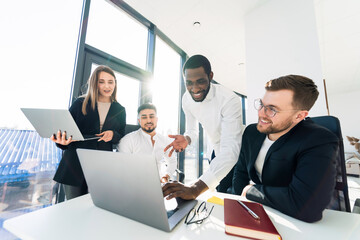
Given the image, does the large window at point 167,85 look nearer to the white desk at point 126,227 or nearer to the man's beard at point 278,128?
the man's beard at point 278,128

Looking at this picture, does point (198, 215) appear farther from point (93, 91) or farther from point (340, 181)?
point (93, 91)

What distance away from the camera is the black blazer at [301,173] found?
0.62 m

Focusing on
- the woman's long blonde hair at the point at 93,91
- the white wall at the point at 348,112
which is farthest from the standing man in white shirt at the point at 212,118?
the white wall at the point at 348,112

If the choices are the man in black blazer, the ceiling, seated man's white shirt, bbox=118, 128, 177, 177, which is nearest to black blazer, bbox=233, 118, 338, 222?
the man in black blazer

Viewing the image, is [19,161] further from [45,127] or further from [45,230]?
[45,230]

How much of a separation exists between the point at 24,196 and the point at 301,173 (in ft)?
6.99

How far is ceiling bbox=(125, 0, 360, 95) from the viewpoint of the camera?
237 cm

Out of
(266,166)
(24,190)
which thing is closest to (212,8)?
(266,166)

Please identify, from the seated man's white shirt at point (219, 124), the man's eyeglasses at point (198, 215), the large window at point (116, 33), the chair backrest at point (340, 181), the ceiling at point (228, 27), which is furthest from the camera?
the ceiling at point (228, 27)

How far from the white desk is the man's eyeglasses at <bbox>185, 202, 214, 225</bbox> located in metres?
0.02

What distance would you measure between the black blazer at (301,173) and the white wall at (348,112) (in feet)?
24.4

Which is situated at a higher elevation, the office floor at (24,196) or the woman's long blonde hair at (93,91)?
the woman's long blonde hair at (93,91)

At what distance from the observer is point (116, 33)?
2.29m

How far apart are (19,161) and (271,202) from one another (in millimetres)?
1946
